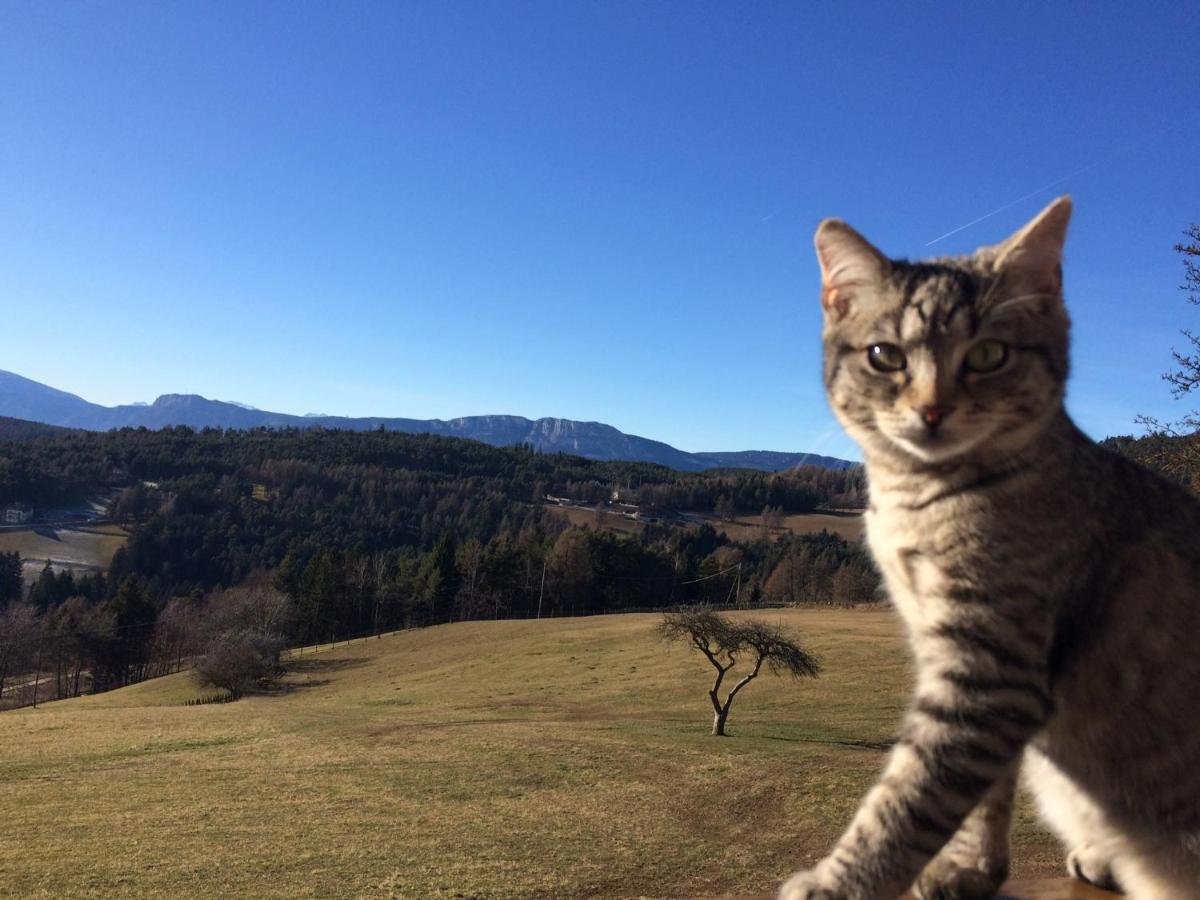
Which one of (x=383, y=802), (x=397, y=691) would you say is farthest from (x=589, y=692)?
(x=383, y=802)

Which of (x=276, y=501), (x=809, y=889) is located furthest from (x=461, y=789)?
(x=276, y=501)

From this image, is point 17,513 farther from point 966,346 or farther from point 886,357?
point 966,346

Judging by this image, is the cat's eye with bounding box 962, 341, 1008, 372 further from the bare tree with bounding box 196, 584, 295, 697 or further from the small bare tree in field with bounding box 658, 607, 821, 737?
the bare tree with bounding box 196, 584, 295, 697

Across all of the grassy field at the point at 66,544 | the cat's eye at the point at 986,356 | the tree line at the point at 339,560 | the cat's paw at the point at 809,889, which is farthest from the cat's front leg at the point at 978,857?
the grassy field at the point at 66,544

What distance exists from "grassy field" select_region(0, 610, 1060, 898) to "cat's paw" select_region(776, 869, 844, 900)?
14.6m

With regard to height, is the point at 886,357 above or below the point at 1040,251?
below

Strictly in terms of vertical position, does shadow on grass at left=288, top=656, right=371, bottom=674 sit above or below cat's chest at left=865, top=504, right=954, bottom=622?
below

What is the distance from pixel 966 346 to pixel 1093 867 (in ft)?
6.82

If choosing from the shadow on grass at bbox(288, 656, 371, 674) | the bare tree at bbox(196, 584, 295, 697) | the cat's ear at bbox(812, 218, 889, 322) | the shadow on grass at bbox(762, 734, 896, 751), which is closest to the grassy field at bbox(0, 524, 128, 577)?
the bare tree at bbox(196, 584, 295, 697)

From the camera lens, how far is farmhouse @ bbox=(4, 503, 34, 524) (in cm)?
16075

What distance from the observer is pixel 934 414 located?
9.95ft

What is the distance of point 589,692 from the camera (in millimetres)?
55750

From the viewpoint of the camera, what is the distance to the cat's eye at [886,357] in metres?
3.20

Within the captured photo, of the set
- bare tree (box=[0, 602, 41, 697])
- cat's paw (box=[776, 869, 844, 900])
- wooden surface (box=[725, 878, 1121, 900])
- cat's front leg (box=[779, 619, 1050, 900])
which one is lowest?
bare tree (box=[0, 602, 41, 697])
